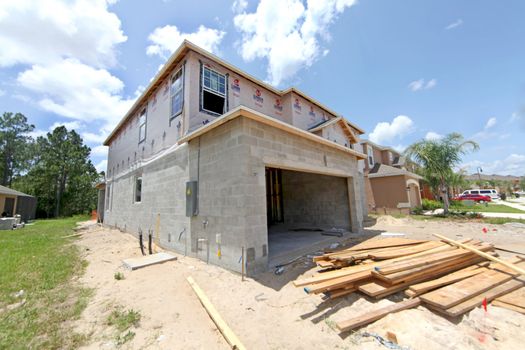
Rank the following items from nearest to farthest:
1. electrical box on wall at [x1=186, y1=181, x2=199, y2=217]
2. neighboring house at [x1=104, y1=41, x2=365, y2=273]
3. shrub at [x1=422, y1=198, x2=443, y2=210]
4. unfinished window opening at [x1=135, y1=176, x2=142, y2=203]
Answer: neighboring house at [x1=104, y1=41, x2=365, y2=273]
electrical box on wall at [x1=186, y1=181, x2=199, y2=217]
unfinished window opening at [x1=135, y1=176, x2=142, y2=203]
shrub at [x1=422, y1=198, x2=443, y2=210]

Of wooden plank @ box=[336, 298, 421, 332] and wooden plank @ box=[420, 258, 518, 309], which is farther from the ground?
wooden plank @ box=[420, 258, 518, 309]

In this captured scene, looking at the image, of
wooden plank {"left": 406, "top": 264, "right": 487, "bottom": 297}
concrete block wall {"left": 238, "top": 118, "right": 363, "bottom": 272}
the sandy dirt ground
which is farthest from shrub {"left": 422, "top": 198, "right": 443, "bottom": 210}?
the sandy dirt ground

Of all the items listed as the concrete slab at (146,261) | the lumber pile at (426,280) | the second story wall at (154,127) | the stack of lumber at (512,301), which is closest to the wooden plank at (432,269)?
the lumber pile at (426,280)

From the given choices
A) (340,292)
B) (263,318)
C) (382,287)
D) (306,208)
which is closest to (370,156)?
(306,208)

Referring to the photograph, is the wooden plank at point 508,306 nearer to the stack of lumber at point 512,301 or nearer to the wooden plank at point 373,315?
the stack of lumber at point 512,301

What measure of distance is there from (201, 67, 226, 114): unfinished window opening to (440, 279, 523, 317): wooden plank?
29.4 ft

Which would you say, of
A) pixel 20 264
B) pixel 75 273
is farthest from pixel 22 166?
pixel 75 273

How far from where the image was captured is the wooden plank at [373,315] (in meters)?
3.03

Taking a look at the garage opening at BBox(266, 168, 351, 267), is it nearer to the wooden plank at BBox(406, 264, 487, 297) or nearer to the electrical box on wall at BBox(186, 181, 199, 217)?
the electrical box on wall at BBox(186, 181, 199, 217)

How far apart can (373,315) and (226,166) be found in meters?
4.35

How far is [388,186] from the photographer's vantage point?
19125mm

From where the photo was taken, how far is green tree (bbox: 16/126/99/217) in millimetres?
30578

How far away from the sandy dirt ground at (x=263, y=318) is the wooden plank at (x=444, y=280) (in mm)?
298

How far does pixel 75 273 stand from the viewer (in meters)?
6.11
